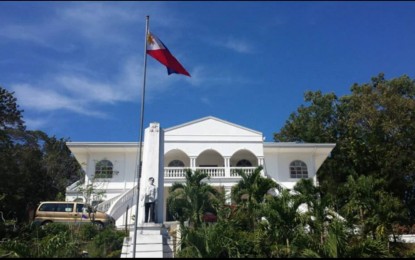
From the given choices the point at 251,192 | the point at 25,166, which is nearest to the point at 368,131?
the point at 251,192

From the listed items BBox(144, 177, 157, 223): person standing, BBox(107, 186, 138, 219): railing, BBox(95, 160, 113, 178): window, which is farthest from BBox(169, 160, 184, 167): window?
BBox(144, 177, 157, 223): person standing

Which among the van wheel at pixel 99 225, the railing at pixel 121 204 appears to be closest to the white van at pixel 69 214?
the van wheel at pixel 99 225

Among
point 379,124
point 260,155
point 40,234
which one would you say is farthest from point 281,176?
point 40,234

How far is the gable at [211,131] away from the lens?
94.3 feet

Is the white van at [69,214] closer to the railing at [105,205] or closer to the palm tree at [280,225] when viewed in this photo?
the railing at [105,205]

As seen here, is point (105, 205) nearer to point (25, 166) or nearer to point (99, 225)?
point (99, 225)

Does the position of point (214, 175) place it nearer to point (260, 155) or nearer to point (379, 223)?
point (260, 155)

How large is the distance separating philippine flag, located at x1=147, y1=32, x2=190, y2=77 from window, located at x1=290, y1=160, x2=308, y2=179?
16.8m

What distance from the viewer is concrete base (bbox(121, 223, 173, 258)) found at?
12.9m

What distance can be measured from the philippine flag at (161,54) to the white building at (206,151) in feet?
42.1

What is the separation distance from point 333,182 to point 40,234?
22.8 m

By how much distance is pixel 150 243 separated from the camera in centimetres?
1331

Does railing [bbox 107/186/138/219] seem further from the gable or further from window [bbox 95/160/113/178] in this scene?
the gable

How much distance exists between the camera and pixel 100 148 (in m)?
28.6
